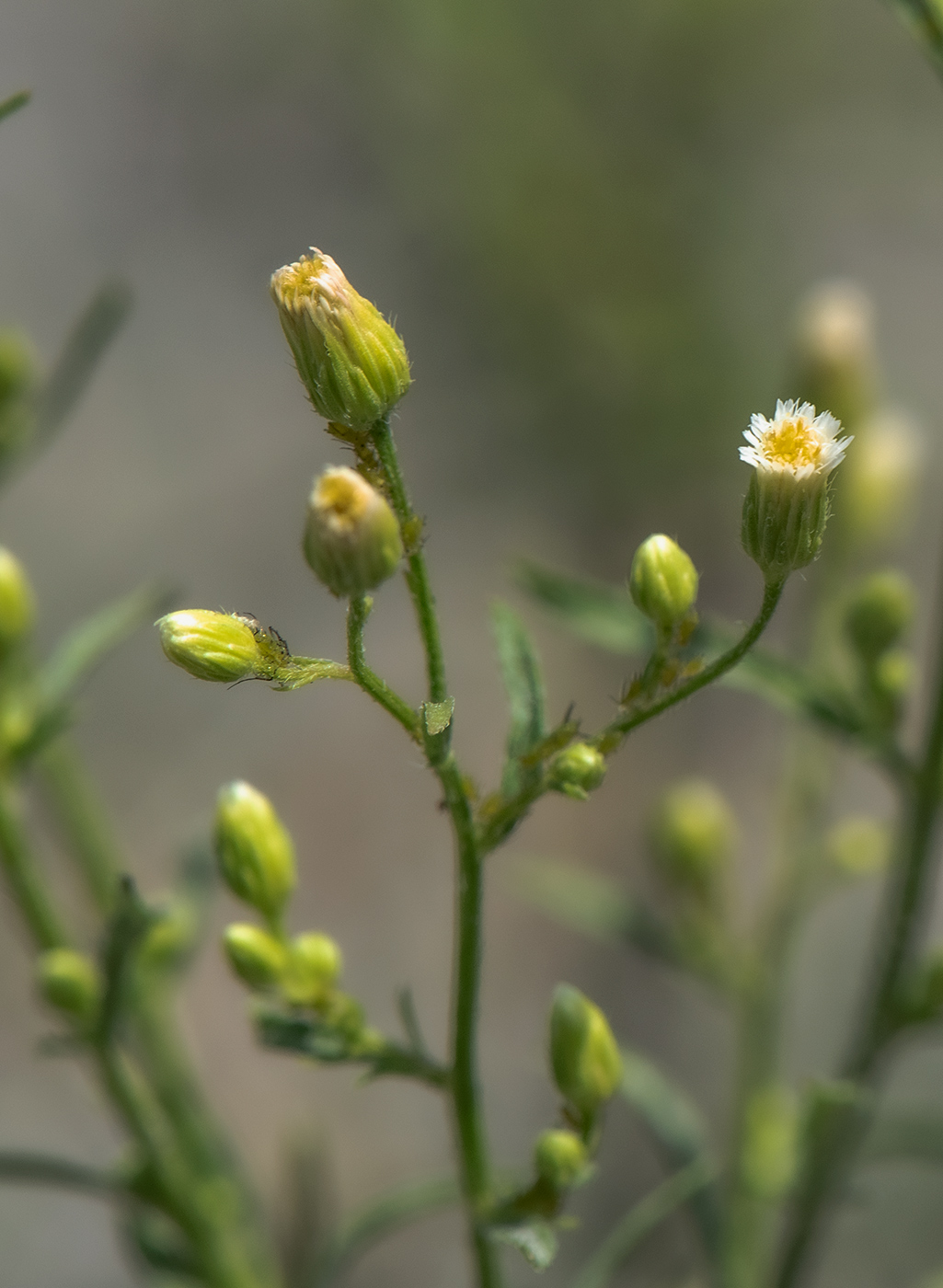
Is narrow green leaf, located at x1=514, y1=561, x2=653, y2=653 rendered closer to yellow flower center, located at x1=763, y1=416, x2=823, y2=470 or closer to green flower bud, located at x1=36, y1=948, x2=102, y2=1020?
yellow flower center, located at x1=763, y1=416, x2=823, y2=470

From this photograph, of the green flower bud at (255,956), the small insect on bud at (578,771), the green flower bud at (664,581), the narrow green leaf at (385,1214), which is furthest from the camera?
the narrow green leaf at (385,1214)

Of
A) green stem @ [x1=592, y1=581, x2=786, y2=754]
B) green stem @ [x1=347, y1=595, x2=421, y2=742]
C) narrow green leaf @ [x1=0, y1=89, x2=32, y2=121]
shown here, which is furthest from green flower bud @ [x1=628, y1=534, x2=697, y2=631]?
narrow green leaf @ [x1=0, y1=89, x2=32, y2=121]

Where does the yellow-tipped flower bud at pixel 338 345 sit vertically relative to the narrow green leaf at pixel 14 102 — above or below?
below

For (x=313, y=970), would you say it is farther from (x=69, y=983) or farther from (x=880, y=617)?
(x=880, y=617)

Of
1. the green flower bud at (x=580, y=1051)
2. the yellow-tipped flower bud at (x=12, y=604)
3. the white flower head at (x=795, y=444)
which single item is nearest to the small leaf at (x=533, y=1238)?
the green flower bud at (x=580, y=1051)

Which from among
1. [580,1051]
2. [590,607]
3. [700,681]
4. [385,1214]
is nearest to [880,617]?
[590,607]

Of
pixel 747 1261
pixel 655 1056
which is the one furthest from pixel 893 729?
pixel 655 1056

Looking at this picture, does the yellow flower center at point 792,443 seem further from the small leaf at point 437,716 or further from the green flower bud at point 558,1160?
the green flower bud at point 558,1160
